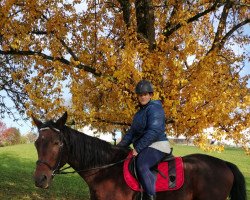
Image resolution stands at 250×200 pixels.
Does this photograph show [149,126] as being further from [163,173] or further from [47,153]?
[47,153]

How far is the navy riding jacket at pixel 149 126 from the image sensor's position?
6.04 m

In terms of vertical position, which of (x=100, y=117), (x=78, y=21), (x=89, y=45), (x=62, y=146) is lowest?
(x=62, y=146)

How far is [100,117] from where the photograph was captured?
11.2 metres

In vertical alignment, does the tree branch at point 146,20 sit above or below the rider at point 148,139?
above

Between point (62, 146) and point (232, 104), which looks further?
point (232, 104)

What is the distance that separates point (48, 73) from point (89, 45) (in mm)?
1781

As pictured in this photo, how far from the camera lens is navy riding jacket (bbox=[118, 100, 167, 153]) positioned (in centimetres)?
604

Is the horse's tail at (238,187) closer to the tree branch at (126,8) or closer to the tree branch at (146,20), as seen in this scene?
the tree branch at (146,20)

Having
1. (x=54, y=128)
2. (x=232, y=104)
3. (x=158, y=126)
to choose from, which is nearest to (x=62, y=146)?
(x=54, y=128)

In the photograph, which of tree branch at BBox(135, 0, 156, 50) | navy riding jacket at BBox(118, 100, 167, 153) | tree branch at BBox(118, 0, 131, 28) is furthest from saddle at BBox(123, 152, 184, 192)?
tree branch at BBox(118, 0, 131, 28)

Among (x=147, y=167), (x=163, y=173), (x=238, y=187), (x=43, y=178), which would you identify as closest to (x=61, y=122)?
(x=43, y=178)

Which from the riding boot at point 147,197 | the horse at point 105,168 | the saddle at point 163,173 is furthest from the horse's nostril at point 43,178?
the riding boot at point 147,197

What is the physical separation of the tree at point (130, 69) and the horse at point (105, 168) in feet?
9.31

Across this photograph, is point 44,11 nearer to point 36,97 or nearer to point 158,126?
point 36,97
